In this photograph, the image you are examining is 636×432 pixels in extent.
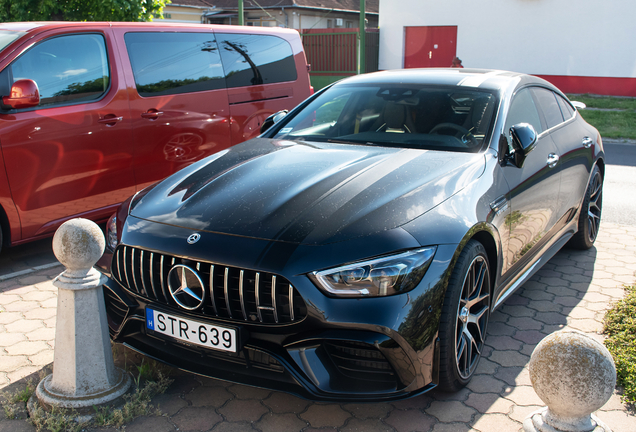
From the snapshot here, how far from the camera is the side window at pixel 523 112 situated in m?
3.63

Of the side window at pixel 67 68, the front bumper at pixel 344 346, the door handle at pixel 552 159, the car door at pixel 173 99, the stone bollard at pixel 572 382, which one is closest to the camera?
the stone bollard at pixel 572 382

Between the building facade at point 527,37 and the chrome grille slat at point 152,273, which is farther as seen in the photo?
the building facade at point 527,37

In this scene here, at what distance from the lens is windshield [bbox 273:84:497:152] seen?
3525 mm

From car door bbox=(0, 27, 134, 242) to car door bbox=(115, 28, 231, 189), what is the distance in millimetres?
151

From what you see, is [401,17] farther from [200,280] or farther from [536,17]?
[200,280]

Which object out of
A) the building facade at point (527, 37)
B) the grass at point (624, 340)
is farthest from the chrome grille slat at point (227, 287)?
the building facade at point (527, 37)

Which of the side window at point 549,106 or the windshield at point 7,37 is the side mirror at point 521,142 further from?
the windshield at point 7,37

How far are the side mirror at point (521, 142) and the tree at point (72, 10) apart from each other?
31.5 feet

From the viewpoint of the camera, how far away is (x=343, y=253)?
237 cm

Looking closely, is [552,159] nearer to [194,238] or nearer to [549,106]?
[549,106]

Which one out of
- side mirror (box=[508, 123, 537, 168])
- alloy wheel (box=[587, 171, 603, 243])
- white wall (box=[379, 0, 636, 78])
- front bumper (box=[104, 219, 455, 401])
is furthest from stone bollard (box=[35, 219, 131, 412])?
white wall (box=[379, 0, 636, 78])

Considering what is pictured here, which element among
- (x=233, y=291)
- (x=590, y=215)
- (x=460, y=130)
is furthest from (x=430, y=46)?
(x=233, y=291)

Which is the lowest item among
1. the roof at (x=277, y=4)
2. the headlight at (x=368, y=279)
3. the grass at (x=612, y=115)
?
the grass at (x=612, y=115)

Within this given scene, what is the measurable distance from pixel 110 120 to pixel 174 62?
984 millimetres
